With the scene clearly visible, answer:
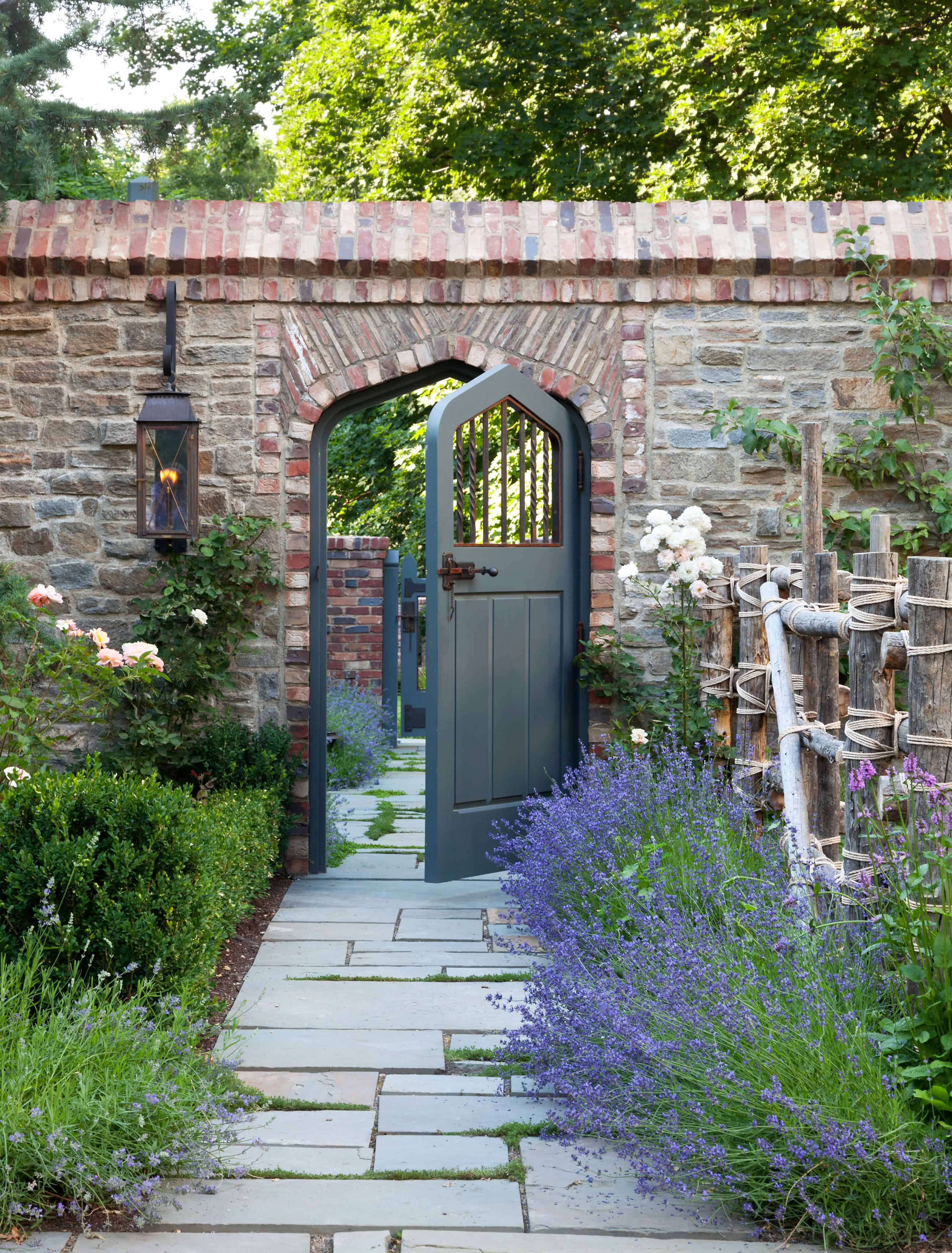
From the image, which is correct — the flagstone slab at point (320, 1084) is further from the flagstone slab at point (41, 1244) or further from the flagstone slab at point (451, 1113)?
the flagstone slab at point (41, 1244)

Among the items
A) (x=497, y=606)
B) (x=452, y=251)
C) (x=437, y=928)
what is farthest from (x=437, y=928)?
(x=452, y=251)

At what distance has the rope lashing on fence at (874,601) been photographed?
2.83 metres

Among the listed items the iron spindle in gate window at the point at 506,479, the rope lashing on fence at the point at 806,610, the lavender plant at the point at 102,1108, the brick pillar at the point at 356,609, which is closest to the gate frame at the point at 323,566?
the iron spindle in gate window at the point at 506,479

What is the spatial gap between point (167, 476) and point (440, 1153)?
3299mm

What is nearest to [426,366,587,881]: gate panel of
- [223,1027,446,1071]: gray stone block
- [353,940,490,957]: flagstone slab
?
[353,940,490,957]: flagstone slab

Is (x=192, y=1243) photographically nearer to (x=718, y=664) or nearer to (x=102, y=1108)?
(x=102, y=1108)

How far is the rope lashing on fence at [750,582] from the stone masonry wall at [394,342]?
0.86m

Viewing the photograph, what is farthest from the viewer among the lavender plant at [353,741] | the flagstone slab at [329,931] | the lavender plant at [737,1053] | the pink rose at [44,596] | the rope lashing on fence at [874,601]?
the lavender plant at [353,741]

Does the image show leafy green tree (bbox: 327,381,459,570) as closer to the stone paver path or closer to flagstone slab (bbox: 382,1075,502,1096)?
the stone paver path

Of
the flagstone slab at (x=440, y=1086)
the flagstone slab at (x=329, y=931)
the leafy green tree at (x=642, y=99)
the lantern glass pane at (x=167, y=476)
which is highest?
the leafy green tree at (x=642, y=99)

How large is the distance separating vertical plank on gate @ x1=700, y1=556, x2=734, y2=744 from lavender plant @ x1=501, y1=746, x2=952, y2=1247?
1582 mm

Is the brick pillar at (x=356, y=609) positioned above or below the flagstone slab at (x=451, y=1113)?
above

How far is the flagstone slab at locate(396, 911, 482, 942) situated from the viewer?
4.47 m

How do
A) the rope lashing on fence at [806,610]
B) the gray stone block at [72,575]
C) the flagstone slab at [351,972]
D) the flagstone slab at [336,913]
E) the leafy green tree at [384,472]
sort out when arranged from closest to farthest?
the rope lashing on fence at [806,610]
the flagstone slab at [351,972]
the flagstone slab at [336,913]
the gray stone block at [72,575]
the leafy green tree at [384,472]
